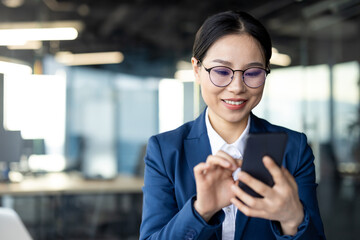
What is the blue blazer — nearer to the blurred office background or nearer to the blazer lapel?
the blazer lapel

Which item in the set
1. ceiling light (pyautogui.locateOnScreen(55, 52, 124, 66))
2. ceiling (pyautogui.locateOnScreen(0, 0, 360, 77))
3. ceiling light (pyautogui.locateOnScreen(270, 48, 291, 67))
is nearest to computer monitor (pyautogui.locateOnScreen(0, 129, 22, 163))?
ceiling (pyautogui.locateOnScreen(0, 0, 360, 77))

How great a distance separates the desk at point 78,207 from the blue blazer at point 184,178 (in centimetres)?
417

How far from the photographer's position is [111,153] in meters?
5.94

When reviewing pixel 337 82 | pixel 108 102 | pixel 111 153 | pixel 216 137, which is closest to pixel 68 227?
pixel 111 153

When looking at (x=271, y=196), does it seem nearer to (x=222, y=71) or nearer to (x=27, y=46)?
(x=222, y=71)

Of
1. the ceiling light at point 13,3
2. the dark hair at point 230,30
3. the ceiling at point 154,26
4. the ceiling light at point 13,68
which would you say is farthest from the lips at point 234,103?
the ceiling light at point 13,3

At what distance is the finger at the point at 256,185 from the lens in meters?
0.92

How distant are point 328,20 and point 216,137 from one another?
14.7 ft

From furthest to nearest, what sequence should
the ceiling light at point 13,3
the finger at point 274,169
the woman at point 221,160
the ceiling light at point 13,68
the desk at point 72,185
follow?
the ceiling light at point 13,3 → the ceiling light at point 13,68 → the desk at point 72,185 → the woman at point 221,160 → the finger at point 274,169

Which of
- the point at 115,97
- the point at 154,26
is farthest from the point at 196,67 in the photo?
the point at 154,26

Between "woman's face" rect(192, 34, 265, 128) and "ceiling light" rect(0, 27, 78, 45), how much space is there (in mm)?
4782

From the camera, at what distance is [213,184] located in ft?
3.35

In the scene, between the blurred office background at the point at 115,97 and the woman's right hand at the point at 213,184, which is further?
the blurred office background at the point at 115,97

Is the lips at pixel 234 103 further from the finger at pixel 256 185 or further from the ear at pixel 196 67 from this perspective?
the finger at pixel 256 185
